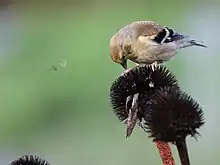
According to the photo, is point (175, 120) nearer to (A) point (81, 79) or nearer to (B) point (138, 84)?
(B) point (138, 84)

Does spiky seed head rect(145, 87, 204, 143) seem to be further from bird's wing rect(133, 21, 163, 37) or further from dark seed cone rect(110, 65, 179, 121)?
bird's wing rect(133, 21, 163, 37)

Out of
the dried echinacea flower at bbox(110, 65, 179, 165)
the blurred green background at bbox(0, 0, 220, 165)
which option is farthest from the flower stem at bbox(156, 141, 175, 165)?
the blurred green background at bbox(0, 0, 220, 165)

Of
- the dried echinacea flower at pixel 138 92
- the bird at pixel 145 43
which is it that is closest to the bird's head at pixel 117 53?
the bird at pixel 145 43

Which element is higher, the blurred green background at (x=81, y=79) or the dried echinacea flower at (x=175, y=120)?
the blurred green background at (x=81, y=79)

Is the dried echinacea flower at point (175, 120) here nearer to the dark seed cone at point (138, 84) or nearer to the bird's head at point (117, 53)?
the dark seed cone at point (138, 84)

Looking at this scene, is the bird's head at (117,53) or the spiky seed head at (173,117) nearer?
the spiky seed head at (173,117)

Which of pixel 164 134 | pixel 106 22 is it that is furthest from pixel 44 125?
pixel 164 134
